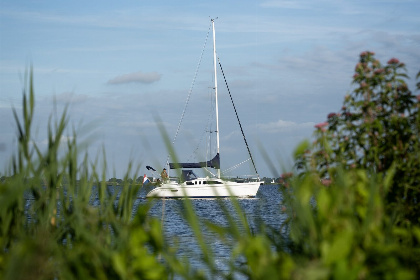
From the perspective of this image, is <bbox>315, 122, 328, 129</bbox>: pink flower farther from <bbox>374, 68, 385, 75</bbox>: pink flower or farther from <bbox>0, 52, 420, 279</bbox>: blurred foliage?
<bbox>374, 68, 385, 75</bbox>: pink flower

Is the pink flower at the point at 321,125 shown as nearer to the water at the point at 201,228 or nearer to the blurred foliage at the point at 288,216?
the blurred foliage at the point at 288,216

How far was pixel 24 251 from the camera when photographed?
243cm

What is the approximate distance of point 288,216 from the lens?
413 centimetres

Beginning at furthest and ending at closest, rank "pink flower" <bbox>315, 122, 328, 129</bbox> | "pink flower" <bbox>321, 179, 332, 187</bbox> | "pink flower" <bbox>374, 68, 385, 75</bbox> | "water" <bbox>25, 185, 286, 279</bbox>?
"pink flower" <bbox>374, 68, 385, 75</bbox>, "pink flower" <bbox>315, 122, 328, 129</bbox>, "pink flower" <bbox>321, 179, 332, 187</bbox>, "water" <bbox>25, 185, 286, 279</bbox>

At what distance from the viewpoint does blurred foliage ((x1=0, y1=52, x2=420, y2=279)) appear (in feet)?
8.20

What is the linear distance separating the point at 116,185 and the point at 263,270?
269cm

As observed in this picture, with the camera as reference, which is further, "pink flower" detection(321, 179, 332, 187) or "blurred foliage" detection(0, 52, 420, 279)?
"pink flower" detection(321, 179, 332, 187)

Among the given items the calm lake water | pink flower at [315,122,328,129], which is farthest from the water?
pink flower at [315,122,328,129]

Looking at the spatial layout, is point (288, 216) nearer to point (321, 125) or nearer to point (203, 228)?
point (321, 125)

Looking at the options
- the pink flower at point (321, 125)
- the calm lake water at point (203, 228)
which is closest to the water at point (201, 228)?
the calm lake water at point (203, 228)

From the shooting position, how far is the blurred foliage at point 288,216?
8.20ft

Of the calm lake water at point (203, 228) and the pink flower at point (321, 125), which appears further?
the pink flower at point (321, 125)

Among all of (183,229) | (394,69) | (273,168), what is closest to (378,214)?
(273,168)

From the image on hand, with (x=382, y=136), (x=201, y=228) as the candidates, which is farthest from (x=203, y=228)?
(x=382, y=136)
